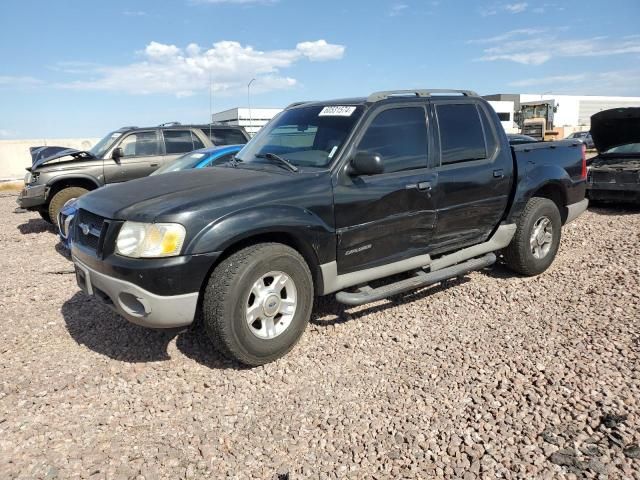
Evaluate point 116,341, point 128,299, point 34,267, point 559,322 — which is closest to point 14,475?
point 128,299

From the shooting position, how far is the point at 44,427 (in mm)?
2932

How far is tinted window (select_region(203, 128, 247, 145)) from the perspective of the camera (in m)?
10.0

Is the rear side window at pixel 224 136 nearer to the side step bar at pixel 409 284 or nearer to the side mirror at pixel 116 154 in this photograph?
the side mirror at pixel 116 154

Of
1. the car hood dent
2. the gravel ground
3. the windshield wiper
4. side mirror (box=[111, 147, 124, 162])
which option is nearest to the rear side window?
side mirror (box=[111, 147, 124, 162])

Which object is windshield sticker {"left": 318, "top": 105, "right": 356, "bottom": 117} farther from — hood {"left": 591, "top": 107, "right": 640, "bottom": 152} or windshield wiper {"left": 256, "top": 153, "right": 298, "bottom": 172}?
hood {"left": 591, "top": 107, "right": 640, "bottom": 152}

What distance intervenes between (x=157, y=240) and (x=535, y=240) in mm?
4046

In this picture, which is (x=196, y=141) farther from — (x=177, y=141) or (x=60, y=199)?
(x=60, y=199)

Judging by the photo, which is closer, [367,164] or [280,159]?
[367,164]

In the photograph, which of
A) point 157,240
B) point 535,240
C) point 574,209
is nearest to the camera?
point 157,240

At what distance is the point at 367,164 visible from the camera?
12.0 ft

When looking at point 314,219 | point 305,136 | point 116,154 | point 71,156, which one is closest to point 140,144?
point 116,154

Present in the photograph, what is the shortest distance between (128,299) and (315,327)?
163 centimetres

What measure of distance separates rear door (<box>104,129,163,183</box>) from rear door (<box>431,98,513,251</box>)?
6.40 metres

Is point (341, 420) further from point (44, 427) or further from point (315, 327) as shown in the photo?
point (44, 427)
